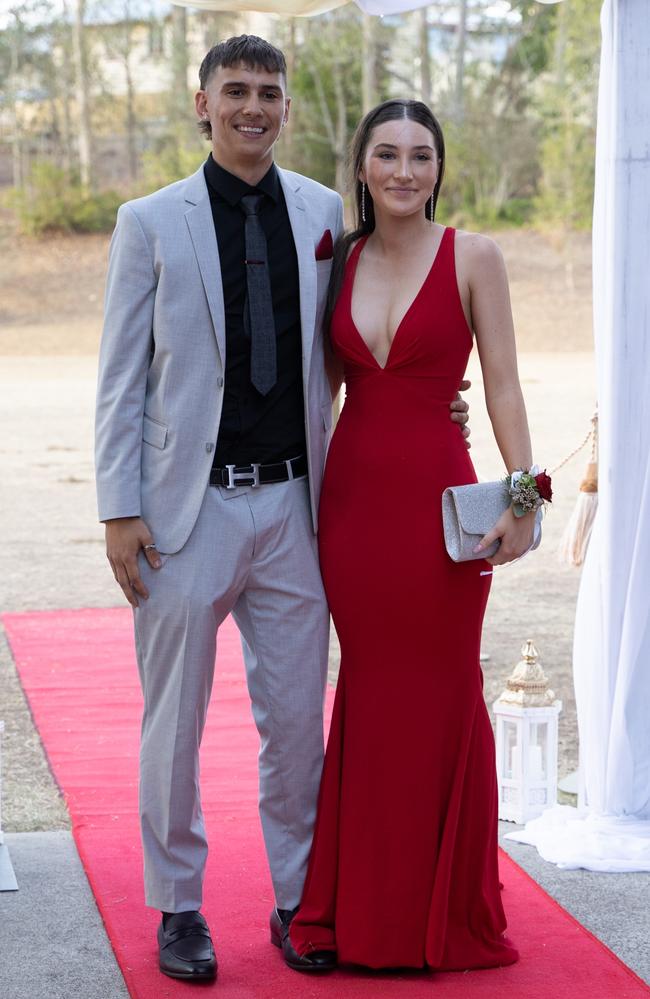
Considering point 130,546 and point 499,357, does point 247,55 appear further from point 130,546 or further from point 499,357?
point 130,546

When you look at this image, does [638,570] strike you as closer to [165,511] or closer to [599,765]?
[599,765]

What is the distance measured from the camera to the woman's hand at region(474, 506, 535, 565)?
2.97 m

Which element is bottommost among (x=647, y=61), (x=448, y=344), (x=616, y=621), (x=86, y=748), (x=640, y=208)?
(x=86, y=748)

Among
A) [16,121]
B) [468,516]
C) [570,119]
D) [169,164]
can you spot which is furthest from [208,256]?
[16,121]

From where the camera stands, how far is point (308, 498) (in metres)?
3.06

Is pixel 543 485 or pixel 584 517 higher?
pixel 543 485

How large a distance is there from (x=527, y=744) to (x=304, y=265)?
1716 mm

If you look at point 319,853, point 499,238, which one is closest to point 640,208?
point 319,853

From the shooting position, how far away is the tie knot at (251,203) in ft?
9.83

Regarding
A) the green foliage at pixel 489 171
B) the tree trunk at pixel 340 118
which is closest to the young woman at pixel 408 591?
the green foliage at pixel 489 171

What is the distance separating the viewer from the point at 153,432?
9.75ft

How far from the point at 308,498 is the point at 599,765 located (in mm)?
1278

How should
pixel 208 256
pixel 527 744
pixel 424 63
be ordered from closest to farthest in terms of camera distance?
1. pixel 208 256
2. pixel 527 744
3. pixel 424 63

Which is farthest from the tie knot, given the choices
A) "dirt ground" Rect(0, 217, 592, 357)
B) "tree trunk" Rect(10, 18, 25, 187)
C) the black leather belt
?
"tree trunk" Rect(10, 18, 25, 187)
